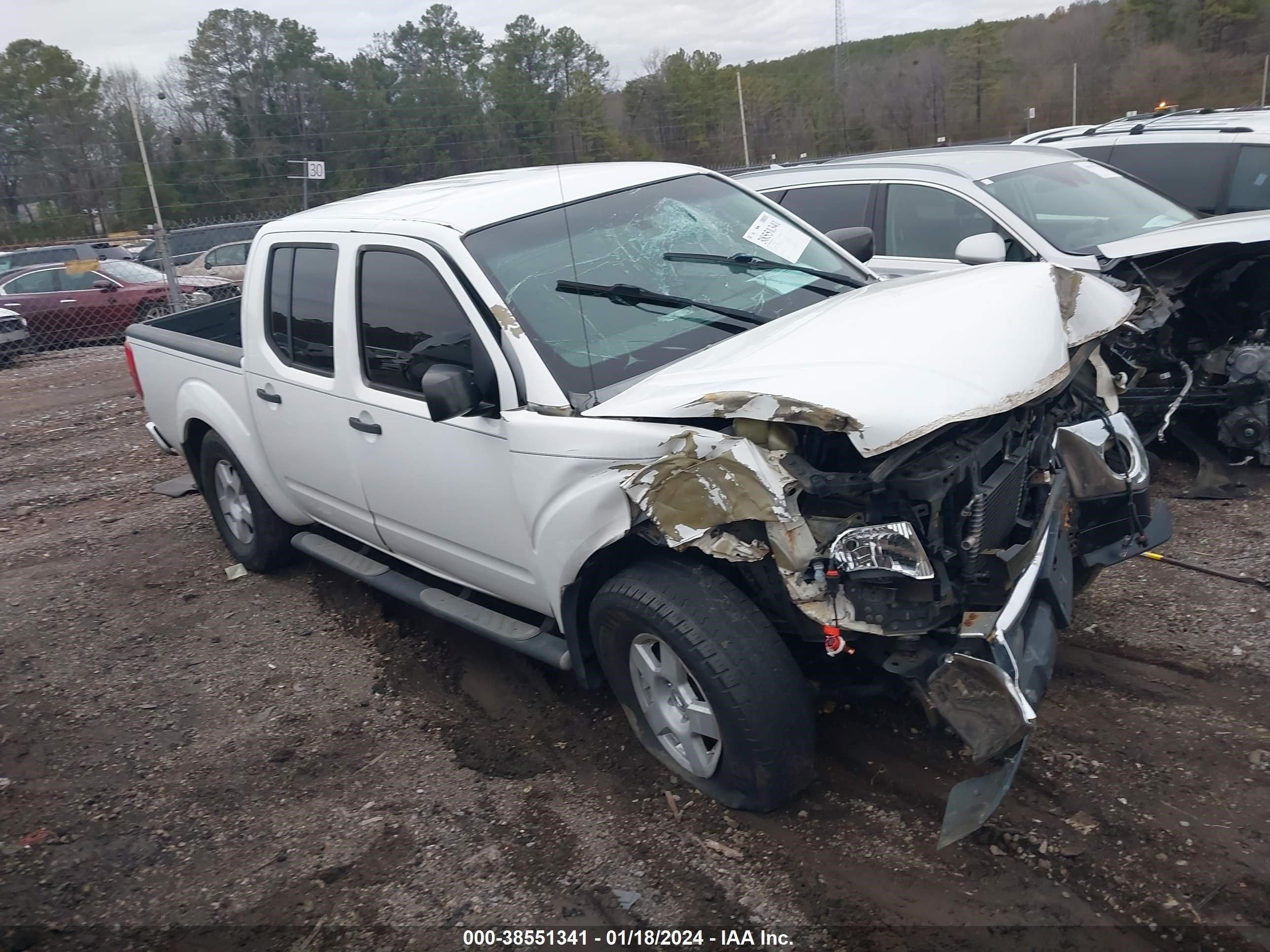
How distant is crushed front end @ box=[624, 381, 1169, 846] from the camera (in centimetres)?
281

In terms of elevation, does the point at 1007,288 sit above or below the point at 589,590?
above

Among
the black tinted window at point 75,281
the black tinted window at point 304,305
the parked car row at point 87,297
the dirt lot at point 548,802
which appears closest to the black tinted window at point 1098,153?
the dirt lot at point 548,802

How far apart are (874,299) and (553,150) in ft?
56.1

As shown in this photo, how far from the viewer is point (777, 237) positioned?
434cm

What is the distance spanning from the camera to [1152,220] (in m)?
6.76

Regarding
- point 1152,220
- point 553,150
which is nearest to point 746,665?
point 1152,220

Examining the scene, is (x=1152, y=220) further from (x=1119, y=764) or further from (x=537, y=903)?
(x=537, y=903)

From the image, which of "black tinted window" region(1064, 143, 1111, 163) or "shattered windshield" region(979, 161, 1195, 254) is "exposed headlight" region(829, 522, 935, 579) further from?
"black tinted window" region(1064, 143, 1111, 163)

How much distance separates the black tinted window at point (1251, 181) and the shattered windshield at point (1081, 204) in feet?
3.44

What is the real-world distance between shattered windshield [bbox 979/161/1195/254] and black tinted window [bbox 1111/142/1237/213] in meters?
0.94

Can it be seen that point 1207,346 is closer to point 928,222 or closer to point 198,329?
point 928,222

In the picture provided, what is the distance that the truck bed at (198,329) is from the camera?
225 inches

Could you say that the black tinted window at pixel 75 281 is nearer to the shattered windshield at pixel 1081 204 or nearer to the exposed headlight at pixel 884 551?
the shattered windshield at pixel 1081 204

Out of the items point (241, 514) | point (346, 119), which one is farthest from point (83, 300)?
point (241, 514)
